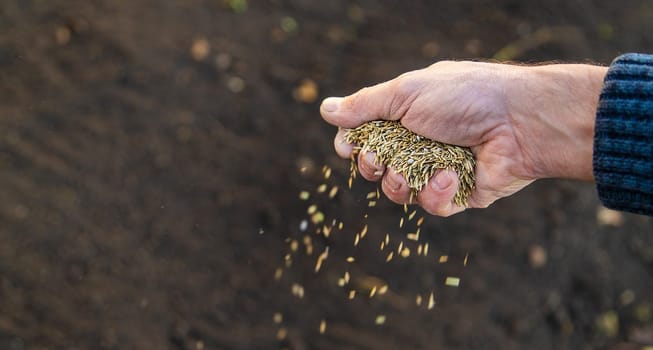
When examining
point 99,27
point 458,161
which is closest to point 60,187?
point 99,27

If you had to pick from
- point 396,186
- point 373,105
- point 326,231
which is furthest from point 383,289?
point 373,105

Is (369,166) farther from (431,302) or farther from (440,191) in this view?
(431,302)

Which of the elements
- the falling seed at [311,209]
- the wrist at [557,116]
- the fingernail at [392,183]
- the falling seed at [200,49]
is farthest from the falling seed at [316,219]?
the wrist at [557,116]

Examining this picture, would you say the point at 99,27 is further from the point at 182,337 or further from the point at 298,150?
the point at 182,337

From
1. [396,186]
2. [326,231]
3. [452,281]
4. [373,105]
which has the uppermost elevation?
[373,105]

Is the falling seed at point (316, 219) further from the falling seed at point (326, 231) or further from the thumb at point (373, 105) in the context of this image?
the thumb at point (373, 105)

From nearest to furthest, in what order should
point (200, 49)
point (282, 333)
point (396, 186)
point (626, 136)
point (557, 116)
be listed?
point (626, 136)
point (557, 116)
point (396, 186)
point (282, 333)
point (200, 49)
